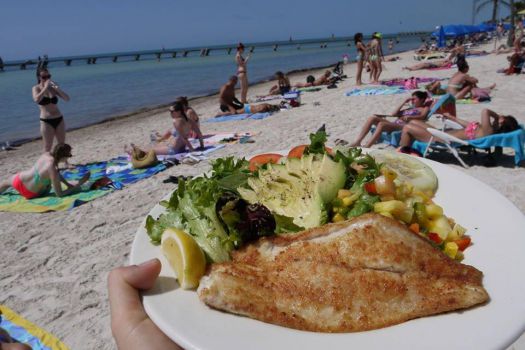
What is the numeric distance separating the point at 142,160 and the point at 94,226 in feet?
11.8

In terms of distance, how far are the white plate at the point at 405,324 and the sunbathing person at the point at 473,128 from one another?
681 centimetres

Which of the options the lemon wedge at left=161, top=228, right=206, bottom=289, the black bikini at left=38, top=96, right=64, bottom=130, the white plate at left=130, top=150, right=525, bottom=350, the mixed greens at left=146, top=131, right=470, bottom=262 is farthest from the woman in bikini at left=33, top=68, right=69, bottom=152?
the lemon wedge at left=161, top=228, right=206, bottom=289

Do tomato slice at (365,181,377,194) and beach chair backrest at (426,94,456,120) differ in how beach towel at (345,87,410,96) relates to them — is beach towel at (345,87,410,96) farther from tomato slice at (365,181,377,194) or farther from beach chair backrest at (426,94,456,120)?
tomato slice at (365,181,377,194)

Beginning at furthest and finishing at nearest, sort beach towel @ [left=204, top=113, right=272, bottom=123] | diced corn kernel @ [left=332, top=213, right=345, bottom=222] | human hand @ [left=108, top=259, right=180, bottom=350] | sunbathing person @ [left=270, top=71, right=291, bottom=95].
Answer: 1. sunbathing person @ [left=270, top=71, right=291, bottom=95]
2. beach towel @ [left=204, top=113, right=272, bottom=123]
3. diced corn kernel @ [left=332, top=213, right=345, bottom=222]
4. human hand @ [left=108, top=259, right=180, bottom=350]

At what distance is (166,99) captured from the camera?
28.1 metres

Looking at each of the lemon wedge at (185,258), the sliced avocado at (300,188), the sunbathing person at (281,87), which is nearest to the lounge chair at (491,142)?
the sliced avocado at (300,188)

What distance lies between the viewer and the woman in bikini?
10.2m

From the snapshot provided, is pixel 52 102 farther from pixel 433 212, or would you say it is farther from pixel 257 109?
pixel 433 212

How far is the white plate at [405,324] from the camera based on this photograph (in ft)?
5.52

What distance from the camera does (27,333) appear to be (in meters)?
4.35

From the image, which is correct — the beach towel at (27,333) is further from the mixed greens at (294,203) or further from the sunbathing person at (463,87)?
the sunbathing person at (463,87)

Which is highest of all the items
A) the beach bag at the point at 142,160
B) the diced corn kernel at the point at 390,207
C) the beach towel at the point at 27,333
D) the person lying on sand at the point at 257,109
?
the diced corn kernel at the point at 390,207

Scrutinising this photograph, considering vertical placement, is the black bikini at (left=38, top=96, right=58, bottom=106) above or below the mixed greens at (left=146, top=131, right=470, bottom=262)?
above

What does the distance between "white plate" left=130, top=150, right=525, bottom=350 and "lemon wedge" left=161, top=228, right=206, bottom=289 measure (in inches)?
2.6
